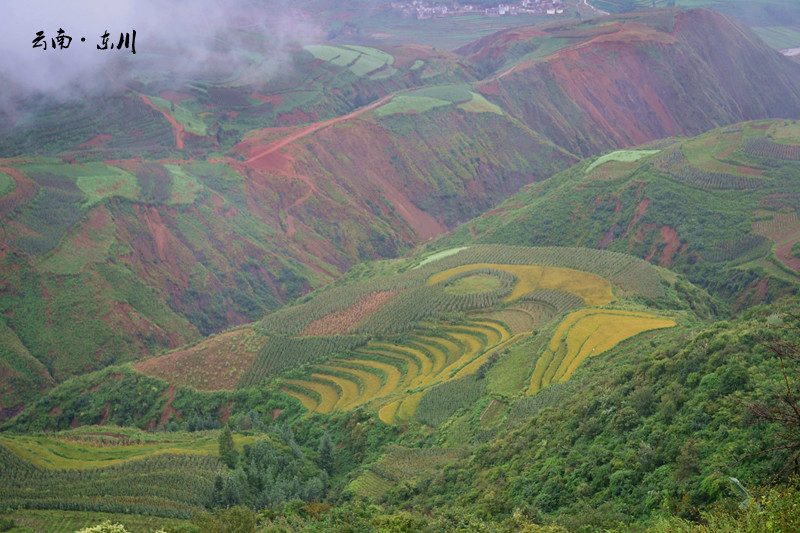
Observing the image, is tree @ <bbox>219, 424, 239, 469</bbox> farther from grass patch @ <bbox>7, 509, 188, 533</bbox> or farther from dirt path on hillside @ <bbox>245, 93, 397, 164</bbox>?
dirt path on hillside @ <bbox>245, 93, 397, 164</bbox>

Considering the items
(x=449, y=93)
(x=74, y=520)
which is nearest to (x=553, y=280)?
(x=74, y=520)

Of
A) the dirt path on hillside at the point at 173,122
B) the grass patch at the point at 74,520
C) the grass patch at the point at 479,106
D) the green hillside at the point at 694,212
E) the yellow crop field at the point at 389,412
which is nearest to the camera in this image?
the grass patch at the point at 74,520

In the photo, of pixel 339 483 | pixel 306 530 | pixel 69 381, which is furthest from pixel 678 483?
pixel 69 381

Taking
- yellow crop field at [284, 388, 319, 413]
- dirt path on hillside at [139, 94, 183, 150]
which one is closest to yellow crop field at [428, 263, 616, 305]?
yellow crop field at [284, 388, 319, 413]

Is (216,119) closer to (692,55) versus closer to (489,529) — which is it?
(692,55)

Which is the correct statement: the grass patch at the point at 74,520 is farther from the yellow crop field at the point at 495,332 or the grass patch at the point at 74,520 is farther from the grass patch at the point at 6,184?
the grass patch at the point at 6,184

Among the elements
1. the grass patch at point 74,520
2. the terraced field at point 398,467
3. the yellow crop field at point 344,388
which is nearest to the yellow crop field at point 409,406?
the terraced field at point 398,467
